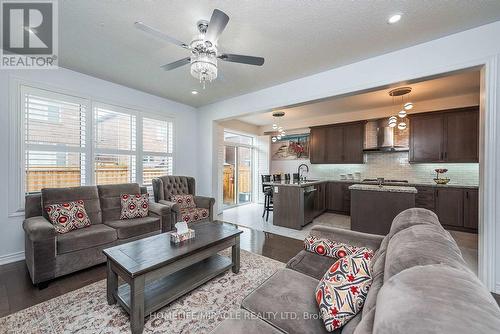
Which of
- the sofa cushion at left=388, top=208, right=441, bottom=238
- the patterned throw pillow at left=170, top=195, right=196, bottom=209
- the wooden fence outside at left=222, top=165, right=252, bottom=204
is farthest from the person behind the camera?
the wooden fence outside at left=222, top=165, right=252, bottom=204

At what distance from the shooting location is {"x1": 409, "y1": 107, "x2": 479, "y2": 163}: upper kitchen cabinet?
14.0 ft

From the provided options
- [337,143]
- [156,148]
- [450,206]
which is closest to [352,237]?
[450,206]

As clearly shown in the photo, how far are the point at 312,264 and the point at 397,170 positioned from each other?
4876 millimetres

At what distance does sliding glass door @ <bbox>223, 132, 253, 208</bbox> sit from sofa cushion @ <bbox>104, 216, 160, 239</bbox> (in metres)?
3.23

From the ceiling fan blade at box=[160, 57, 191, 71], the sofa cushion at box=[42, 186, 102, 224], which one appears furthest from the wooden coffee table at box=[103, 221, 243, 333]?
the ceiling fan blade at box=[160, 57, 191, 71]

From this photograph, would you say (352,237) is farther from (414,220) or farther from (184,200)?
(184,200)

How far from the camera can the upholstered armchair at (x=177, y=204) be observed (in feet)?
11.3

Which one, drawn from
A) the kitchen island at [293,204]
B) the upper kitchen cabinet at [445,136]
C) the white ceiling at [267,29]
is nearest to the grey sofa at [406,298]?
the white ceiling at [267,29]

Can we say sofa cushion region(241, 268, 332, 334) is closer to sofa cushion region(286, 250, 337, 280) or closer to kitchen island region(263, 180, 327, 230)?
sofa cushion region(286, 250, 337, 280)

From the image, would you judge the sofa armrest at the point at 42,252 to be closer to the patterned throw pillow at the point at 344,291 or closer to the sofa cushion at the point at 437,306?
the patterned throw pillow at the point at 344,291

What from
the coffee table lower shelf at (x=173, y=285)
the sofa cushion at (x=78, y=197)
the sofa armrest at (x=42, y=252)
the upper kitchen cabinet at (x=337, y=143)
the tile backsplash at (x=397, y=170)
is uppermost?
the upper kitchen cabinet at (x=337, y=143)

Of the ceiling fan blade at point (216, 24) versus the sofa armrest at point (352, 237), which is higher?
the ceiling fan blade at point (216, 24)

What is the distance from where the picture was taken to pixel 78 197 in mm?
2984

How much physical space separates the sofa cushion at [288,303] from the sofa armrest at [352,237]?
664mm
